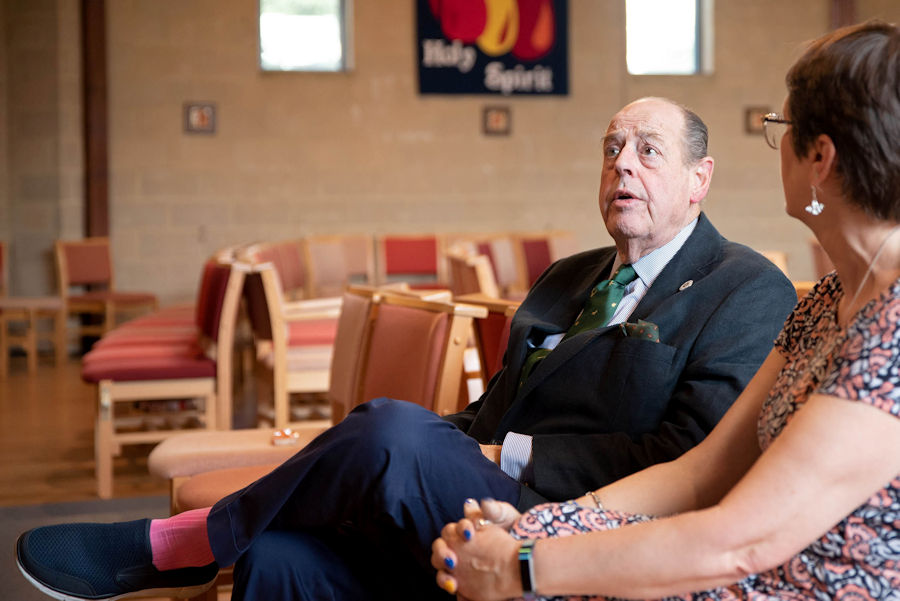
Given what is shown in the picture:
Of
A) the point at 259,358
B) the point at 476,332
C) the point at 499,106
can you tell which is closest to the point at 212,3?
the point at 499,106

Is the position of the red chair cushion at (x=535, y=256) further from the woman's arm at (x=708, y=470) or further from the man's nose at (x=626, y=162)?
the woman's arm at (x=708, y=470)

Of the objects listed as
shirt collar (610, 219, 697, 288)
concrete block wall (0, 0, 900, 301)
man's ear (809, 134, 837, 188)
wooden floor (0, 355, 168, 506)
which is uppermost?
concrete block wall (0, 0, 900, 301)

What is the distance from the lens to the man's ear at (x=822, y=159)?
1178 millimetres

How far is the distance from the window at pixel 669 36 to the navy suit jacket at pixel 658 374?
7.41 meters

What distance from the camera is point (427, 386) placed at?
2355mm

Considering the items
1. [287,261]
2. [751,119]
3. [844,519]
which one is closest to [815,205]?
[844,519]

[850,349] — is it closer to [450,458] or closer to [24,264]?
[450,458]

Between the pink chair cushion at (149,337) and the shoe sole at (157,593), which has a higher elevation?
the pink chair cushion at (149,337)

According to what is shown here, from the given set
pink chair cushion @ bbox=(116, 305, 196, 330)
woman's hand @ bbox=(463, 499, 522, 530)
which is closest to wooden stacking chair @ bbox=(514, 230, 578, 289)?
pink chair cushion @ bbox=(116, 305, 196, 330)

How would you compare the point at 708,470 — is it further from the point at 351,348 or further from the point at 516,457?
the point at 351,348

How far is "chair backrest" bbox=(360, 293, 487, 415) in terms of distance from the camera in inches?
91.8

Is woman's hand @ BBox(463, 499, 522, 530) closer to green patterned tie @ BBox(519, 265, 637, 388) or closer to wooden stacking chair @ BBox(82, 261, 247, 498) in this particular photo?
green patterned tie @ BBox(519, 265, 637, 388)

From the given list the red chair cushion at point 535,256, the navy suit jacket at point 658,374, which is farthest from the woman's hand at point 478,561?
the red chair cushion at point 535,256

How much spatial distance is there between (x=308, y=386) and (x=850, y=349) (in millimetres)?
3351
